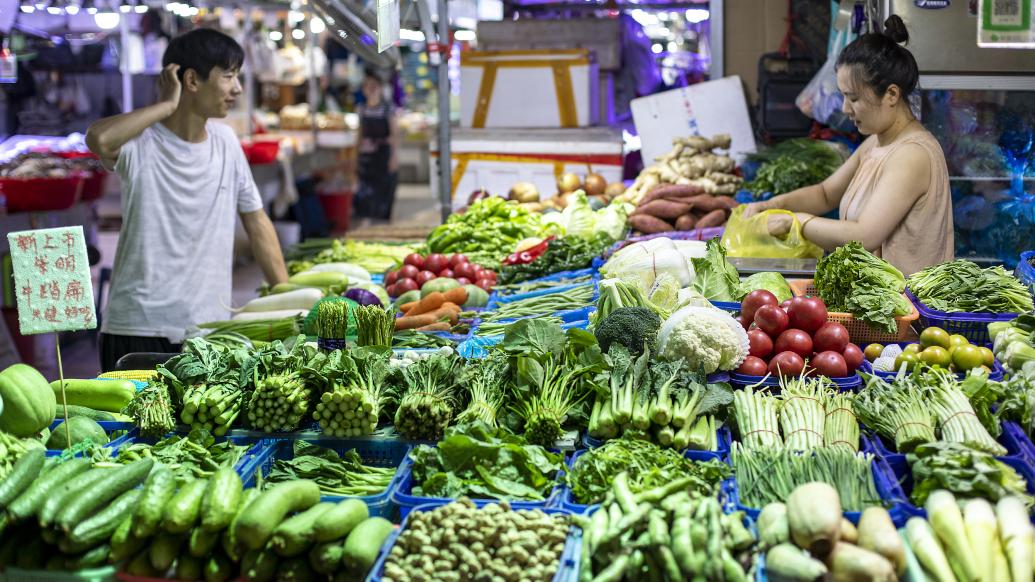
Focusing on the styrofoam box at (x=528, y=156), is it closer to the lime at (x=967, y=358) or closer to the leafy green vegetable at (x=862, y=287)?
the leafy green vegetable at (x=862, y=287)

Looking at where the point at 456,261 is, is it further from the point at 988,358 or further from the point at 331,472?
the point at 988,358

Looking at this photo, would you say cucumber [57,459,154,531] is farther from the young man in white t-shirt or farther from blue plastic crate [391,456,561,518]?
the young man in white t-shirt

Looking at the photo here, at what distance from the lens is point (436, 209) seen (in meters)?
16.7

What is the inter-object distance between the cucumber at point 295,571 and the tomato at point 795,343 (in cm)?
190

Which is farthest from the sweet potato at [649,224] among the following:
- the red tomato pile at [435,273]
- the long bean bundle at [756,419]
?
the long bean bundle at [756,419]

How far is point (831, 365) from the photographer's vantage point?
3305mm

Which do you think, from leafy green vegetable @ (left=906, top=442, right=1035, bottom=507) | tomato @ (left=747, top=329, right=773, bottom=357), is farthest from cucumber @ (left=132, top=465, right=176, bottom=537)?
tomato @ (left=747, top=329, right=773, bottom=357)

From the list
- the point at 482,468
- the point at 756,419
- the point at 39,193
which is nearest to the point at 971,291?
the point at 756,419

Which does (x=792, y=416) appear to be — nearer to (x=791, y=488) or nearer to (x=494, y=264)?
(x=791, y=488)

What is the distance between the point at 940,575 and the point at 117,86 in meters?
16.3

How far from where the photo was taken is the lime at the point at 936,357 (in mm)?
3295

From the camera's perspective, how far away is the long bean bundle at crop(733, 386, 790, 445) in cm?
283

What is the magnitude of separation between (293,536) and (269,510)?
0.29ft

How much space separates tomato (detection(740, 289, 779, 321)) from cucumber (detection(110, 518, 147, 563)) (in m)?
2.30
